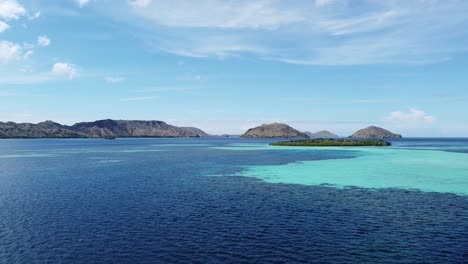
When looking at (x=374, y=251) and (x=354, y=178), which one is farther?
(x=354, y=178)

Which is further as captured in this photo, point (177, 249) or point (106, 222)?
point (106, 222)

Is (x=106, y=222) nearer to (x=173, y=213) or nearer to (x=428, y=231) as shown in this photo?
(x=173, y=213)

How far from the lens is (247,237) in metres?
26.7

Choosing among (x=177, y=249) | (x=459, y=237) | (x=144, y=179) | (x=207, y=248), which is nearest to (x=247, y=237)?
(x=207, y=248)

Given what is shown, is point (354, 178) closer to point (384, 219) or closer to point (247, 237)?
point (384, 219)

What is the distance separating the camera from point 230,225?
2986cm

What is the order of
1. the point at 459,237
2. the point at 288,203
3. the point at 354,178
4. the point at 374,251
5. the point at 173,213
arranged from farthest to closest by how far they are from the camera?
the point at 354,178
the point at 288,203
the point at 173,213
the point at 459,237
the point at 374,251

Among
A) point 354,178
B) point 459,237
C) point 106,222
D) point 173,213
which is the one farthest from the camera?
Result: point 354,178

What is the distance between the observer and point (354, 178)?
190 feet

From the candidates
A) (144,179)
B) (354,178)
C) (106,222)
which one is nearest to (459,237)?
(106,222)

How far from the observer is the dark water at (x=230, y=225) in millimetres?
23172

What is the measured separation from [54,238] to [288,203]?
73.5ft

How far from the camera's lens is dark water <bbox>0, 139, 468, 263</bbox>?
23172 mm

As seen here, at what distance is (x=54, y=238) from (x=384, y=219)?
27073 millimetres
